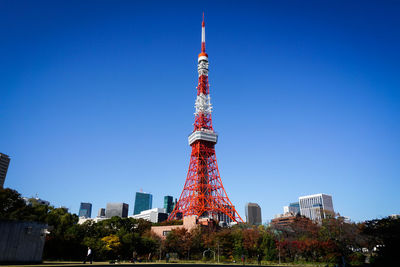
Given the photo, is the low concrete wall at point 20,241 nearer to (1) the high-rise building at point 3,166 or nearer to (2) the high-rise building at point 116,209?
(1) the high-rise building at point 3,166

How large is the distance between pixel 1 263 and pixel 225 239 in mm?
25644

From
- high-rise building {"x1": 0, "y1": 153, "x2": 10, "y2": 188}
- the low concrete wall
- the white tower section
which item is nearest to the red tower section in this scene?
the white tower section

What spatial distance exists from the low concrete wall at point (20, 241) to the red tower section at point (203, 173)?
34754 mm

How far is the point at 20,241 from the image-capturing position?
1828 cm

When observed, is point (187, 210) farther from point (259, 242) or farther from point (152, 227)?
point (259, 242)

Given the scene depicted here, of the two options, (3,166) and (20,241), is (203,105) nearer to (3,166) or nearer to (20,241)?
(20,241)

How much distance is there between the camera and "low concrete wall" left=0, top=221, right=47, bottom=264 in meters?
17.4

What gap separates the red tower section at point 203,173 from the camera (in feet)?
177

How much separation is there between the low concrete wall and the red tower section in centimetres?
3475

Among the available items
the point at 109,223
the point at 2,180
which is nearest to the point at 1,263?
the point at 109,223

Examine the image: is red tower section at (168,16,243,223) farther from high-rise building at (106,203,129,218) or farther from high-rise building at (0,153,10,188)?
high-rise building at (106,203,129,218)

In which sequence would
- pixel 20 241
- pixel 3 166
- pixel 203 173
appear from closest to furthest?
pixel 20 241 < pixel 203 173 < pixel 3 166

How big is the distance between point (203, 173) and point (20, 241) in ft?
136

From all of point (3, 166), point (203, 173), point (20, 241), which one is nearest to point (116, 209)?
point (3, 166)
